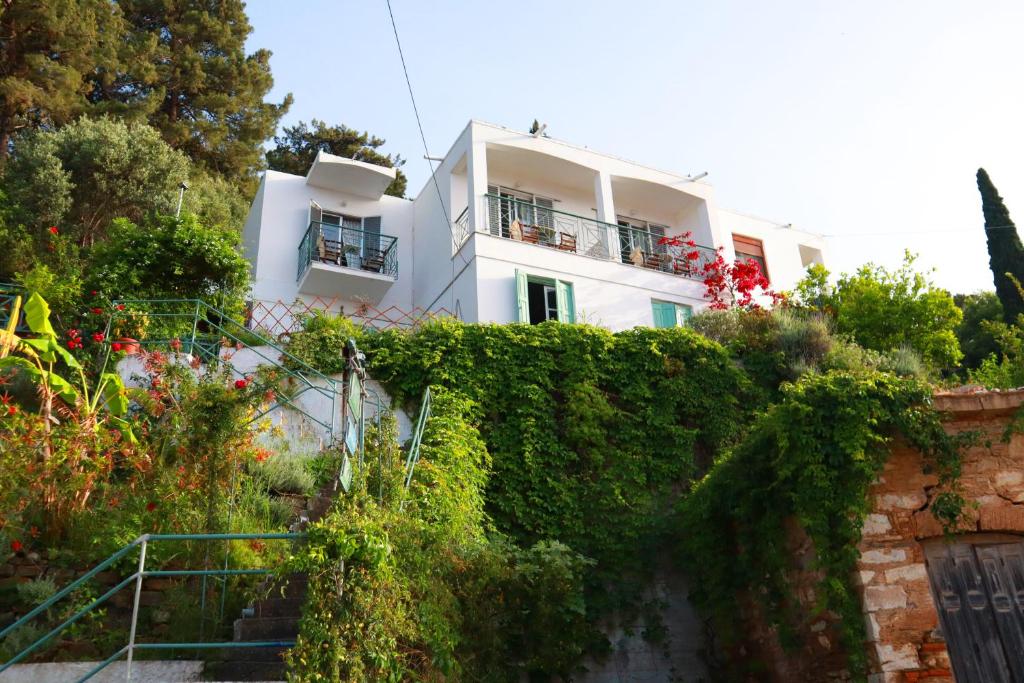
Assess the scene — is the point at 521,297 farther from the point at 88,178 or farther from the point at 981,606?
the point at 88,178

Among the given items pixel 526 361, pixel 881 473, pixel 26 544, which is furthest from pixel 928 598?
pixel 26 544

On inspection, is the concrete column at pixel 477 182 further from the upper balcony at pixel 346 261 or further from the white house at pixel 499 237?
the upper balcony at pixel 346 261

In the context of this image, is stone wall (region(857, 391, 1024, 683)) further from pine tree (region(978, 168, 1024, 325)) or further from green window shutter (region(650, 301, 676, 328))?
pine tree (region(978, 168, 1024, 325))

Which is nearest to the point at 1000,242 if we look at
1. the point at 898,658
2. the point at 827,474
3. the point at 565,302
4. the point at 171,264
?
the point at 565,302

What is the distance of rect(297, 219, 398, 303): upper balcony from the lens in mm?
16656

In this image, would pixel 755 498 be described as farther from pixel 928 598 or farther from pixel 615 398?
pixel 615 398

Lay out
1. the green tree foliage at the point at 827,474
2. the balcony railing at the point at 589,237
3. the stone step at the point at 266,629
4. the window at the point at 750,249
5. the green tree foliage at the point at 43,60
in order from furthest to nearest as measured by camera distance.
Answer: the window at the point at 750,249 < the green tree foliage at the point at 43,60 < the balcony railing at the point at 589,237 < the green tree foliage at the point at 827,474 < the stone step at the point at 266,629

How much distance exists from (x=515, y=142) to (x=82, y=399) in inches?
405

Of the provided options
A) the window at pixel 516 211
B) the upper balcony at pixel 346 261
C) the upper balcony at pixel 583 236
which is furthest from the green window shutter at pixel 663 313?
the upper balcony at pixel 346 261

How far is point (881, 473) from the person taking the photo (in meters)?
7.57

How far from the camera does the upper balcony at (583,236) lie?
53.2 feet

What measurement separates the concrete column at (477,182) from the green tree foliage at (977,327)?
11.3 metres

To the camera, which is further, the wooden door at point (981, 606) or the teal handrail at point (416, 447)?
the teal handrail at point (416, 447)

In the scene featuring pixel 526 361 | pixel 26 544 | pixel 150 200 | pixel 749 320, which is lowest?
pixel 26 544
